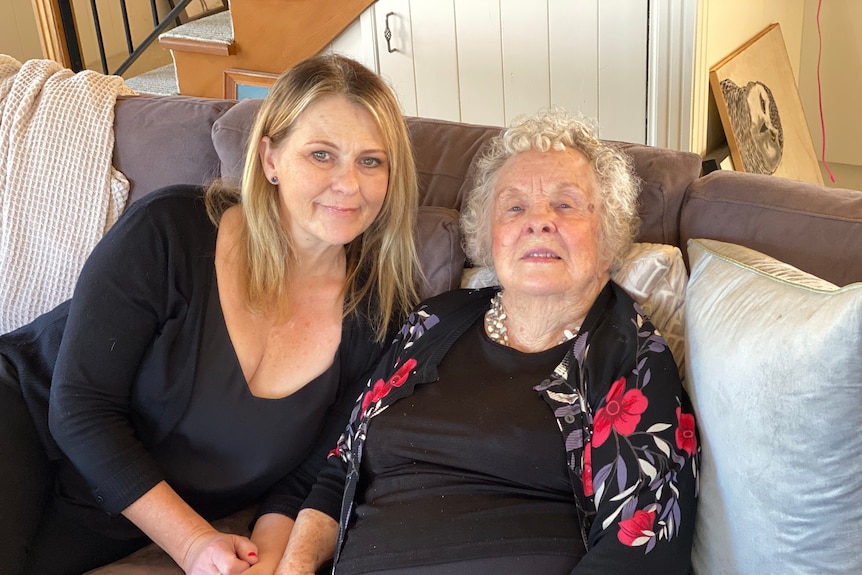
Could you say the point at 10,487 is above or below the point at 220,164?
below

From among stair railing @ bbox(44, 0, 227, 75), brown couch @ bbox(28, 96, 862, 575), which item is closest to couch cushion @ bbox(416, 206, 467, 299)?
brown couch @ bbox(28, 96, 862, 575)

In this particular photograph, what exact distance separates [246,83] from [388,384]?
224 cm

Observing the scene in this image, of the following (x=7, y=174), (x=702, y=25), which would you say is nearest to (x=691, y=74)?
→ (x=702, y=25)

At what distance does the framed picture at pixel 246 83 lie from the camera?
334cm

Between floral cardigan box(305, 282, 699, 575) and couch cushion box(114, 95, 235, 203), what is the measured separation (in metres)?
0.82

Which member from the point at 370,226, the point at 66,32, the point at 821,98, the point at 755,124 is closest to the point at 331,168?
the point at 370,226

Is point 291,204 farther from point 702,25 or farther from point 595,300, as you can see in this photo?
point 702,25

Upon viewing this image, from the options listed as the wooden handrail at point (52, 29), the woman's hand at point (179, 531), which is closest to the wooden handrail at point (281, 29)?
the wooden handrail at point (52, 29)

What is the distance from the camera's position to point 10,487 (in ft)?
4.80

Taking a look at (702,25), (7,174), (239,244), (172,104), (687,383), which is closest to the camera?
(687,383)

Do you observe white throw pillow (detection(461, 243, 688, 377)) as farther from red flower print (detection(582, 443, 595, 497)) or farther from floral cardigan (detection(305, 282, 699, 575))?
red flower print (detection(582, 443, 595, 497))

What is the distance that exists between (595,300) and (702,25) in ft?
4.69

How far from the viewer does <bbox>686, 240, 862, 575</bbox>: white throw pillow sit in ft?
3.50

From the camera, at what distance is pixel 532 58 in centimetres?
294
